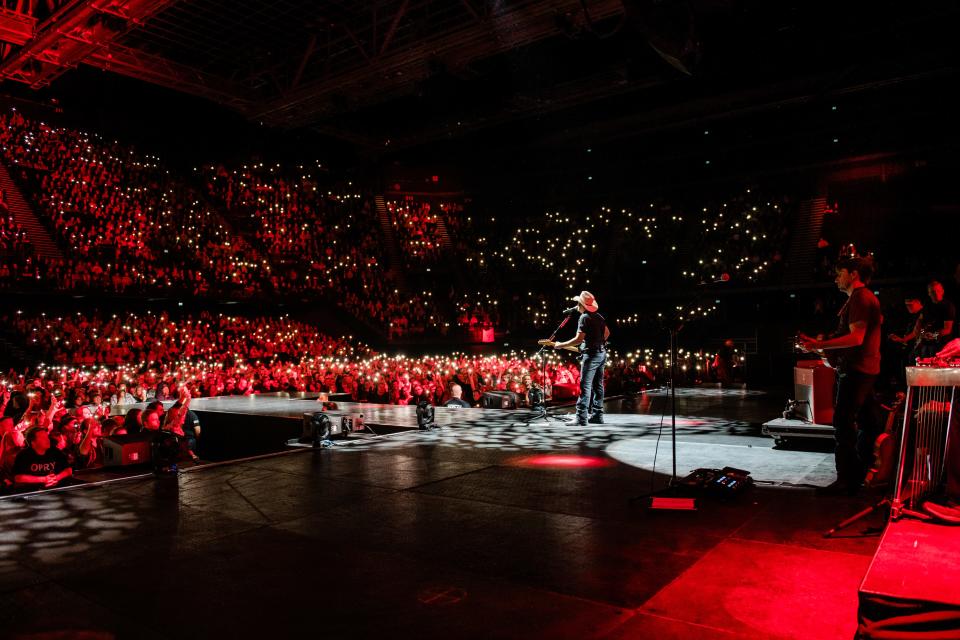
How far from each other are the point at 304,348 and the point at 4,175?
8.84m

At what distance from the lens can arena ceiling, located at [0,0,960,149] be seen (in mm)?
10531

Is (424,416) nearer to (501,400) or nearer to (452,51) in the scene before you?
(501,400)

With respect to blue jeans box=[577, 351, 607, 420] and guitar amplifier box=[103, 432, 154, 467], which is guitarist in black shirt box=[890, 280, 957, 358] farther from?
guitar amplifier box=[103, 432, 154, 467]

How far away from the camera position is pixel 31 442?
4.78 metres

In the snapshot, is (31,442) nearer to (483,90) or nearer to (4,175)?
(483,90)

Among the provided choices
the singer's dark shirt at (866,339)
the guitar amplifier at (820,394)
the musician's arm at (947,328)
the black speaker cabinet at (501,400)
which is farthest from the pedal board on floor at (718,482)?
the black speaker cabinet at (501,400)

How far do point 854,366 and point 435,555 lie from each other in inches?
105

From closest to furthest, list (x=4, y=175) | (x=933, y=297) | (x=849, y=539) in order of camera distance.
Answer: (x=849, y=539), (x=933, y=297), (x=4, y=175)

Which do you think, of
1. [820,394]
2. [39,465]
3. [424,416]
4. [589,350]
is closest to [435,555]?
[39,465]

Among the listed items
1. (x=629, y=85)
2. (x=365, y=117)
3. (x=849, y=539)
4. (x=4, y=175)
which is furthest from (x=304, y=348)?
(x=849, y=539)

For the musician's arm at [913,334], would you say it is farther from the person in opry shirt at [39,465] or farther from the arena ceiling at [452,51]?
the person in opry shirt at [39,465]

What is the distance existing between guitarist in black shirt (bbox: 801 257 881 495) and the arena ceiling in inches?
179

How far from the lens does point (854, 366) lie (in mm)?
3691

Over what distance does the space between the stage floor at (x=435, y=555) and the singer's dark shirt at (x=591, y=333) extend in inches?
89.2
